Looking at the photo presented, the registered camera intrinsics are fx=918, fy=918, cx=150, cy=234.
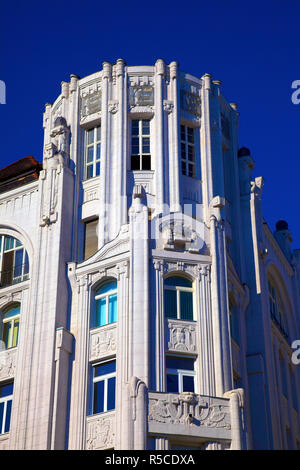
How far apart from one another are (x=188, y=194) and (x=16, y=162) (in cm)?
1119

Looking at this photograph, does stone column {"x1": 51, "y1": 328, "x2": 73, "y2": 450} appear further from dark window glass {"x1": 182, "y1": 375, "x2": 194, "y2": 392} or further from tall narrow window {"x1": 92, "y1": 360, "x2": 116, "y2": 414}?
dark window glass {"x1": 182, "y1": 375, "x2": 194, "y2": 392}

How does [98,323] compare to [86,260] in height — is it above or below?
below

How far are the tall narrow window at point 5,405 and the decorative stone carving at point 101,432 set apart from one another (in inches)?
174

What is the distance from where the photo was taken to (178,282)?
3784 centimetres

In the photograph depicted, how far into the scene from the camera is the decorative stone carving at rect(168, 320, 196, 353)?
1411 inches

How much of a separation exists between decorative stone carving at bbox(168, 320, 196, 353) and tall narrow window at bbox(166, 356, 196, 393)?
440mm

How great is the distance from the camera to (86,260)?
39.3 meters

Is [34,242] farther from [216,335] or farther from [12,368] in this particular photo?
[216,335]

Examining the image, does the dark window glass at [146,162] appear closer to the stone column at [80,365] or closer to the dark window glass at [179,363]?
the stone column at [80,365]

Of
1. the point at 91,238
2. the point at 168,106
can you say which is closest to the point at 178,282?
the point at 91,238

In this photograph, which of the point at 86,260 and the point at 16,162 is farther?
the point at 16,162

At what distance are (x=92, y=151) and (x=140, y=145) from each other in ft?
7.66
